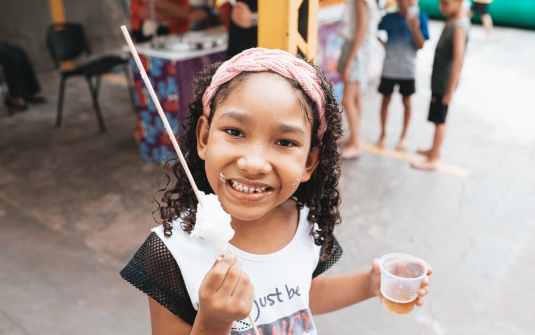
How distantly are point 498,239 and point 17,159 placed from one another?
15.5ft

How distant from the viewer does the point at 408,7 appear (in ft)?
15.3

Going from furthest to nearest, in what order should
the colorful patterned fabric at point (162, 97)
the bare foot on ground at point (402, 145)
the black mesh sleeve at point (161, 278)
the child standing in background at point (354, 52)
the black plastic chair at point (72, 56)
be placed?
the black plastic chair at point (72, 56)
the bare foot on ground at point (402, 145)
the child standing in background at point (354, 52)
the colorful patterned fabric at point (162, 97)
the black mesh sleeve at point (161, 278)

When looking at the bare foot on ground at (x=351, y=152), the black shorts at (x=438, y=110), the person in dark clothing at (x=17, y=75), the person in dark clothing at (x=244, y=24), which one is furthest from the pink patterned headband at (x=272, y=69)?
the person in dark clothing at (x=17, y=75)

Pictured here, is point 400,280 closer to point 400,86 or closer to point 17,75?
point 400,86

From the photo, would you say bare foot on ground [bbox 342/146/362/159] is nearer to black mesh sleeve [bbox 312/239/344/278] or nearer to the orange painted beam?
black mesh sleeve [bbox 312/239/344/278]

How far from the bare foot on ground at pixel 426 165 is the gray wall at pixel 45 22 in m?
6.42

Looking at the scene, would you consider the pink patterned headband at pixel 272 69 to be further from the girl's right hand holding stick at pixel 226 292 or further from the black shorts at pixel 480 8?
the black shorts at pixel 480 8

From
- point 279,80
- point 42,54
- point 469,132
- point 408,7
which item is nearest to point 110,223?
point 279,80

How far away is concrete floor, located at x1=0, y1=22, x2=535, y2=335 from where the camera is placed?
113 inches

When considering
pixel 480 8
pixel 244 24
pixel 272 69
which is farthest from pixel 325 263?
pixel 480 8

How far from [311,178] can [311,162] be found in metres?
0.15

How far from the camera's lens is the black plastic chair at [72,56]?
17.9ft

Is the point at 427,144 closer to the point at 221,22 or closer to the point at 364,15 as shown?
the point at 364,15

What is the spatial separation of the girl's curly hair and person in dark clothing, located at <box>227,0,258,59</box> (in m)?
2.27
